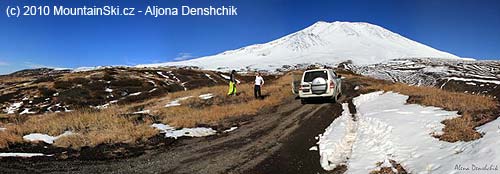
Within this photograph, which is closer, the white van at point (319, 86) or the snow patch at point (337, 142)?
the snow patch at point (337, 142)

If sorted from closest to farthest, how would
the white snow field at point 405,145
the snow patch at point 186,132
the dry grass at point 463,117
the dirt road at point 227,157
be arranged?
the white snow field at point 405,145 < the dry grass at point 463,117 < the dirt road at point 227,157 < the snow patch at point 186,132

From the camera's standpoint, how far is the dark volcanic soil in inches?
415

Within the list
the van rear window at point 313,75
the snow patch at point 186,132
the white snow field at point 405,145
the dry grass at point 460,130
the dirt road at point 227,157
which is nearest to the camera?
the white snow field at point 405,145

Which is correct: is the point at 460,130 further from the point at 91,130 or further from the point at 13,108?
the point at 13,108

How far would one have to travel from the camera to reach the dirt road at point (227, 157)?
1052cm

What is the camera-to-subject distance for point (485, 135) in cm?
925

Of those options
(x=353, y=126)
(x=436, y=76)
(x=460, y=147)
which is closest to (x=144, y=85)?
(x=353, y=126)

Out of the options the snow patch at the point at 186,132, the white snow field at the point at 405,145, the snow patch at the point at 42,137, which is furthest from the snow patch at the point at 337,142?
the snow patch at the point at 42,137

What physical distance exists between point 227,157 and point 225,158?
121 millimetres

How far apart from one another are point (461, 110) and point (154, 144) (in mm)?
10701

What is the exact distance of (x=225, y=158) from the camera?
453 inches

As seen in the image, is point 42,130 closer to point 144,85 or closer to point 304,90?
point 304,90

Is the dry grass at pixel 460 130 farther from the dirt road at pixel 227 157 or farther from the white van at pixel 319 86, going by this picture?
the white van at pixel 319 86

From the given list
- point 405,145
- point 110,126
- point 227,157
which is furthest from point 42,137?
point 405,145
